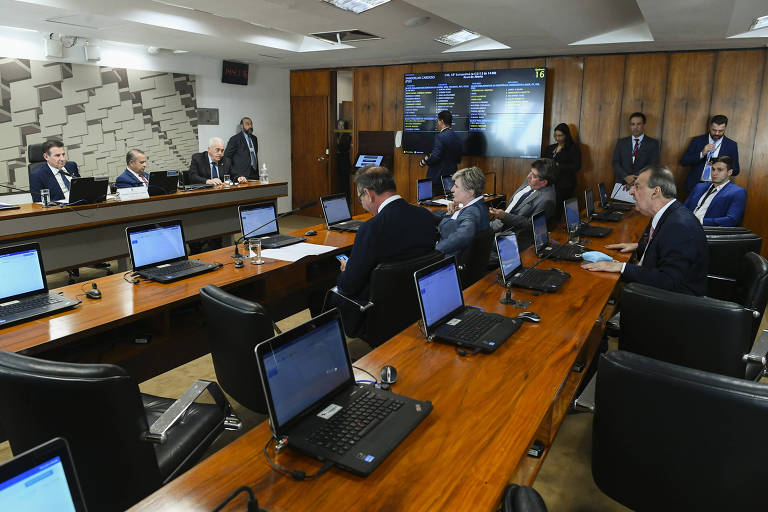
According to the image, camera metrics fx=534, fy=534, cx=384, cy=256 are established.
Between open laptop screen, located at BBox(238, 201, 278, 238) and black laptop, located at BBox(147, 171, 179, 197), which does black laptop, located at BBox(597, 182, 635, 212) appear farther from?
black laptop, located at BBox(147, 171, 179, 197)

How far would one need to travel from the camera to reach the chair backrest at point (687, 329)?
6.91ft

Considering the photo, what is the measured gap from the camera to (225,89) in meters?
8.33

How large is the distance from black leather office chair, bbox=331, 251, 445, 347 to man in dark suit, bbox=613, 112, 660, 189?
4487 millimetres

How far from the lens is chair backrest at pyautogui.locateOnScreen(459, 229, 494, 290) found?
3488 millimetres

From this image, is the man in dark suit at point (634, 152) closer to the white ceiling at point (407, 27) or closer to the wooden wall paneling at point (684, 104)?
the wooden wall paneling at point (684, 104)

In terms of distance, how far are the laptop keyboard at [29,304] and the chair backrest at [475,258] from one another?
2239 mm

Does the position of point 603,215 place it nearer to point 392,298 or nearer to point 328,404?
point 392,298

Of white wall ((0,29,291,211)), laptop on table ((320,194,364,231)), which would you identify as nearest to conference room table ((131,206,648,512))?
laptop on table ((320,194,364,231))

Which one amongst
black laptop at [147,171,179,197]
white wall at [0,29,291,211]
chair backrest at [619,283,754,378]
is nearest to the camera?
chair backrest at [619,283,754,378]

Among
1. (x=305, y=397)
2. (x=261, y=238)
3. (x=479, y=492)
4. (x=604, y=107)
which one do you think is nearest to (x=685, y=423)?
(x=479, y=492)

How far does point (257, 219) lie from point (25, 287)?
1631mm

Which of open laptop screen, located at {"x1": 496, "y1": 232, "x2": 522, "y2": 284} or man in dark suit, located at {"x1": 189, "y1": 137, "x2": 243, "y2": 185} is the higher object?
man in dark suit, located at {"x1": 189, "y1": 137, "x2": 243, "y2": 185}

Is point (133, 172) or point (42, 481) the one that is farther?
point (133, 172)

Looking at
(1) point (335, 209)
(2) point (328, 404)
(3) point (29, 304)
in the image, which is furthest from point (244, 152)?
(2) point (328, 404)
